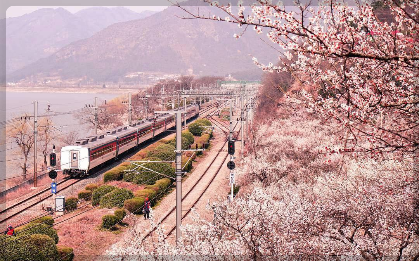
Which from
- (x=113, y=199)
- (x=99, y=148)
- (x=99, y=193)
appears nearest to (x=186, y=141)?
(x=99, y=148)

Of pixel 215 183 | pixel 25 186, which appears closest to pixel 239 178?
pixel 215 183

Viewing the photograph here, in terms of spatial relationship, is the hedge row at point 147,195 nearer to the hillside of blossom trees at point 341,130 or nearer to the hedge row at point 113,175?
the hedge row at point 113,175

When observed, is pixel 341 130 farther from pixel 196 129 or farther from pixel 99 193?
pixel 196 129

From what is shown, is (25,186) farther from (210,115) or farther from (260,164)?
(210,115)

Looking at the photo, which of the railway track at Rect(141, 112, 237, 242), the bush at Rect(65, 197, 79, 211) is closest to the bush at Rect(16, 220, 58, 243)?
the railway track at Rect(141, 112, 237, 242)

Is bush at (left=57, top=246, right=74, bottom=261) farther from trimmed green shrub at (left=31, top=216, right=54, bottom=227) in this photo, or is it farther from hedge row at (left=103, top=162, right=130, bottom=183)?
hedge row at (left=103, top=162, right=130, bottom=183)

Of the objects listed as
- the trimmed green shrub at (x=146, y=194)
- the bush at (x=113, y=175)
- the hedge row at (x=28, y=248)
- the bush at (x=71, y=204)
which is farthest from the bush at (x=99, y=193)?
the hedge row at (x=28, y=248)
